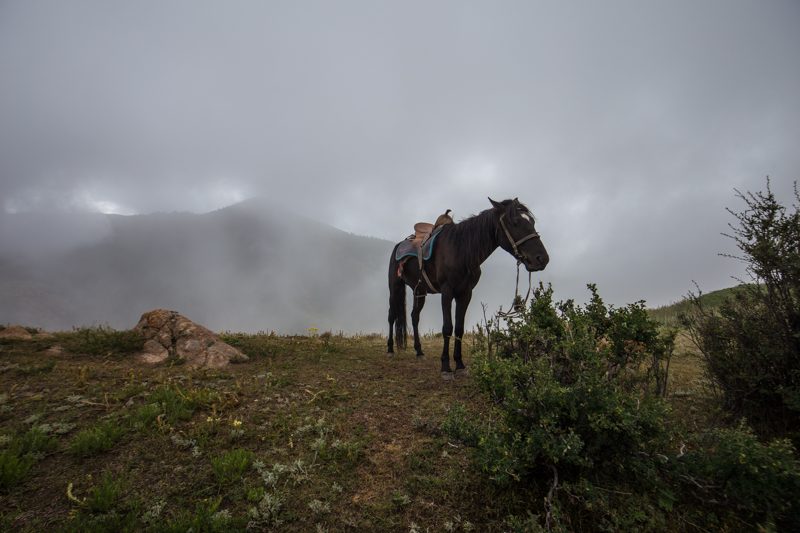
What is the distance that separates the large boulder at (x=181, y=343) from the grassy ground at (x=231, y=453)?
76 centimetres

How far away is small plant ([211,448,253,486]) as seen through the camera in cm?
328

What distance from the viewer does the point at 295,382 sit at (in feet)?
19.7

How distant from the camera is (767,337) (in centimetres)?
389

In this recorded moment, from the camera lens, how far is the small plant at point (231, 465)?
328 centimetres

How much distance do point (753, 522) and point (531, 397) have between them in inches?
68.8

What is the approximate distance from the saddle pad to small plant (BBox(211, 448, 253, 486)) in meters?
5.45

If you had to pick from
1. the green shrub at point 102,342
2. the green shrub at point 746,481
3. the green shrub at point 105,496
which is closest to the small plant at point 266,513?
the green shrub at point 105,496

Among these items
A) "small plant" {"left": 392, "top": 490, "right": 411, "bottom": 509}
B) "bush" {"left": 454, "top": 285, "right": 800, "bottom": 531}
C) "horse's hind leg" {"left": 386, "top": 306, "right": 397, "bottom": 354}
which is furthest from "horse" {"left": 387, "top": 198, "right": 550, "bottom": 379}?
"small plant" {"left": 392, "top": 490, "right": 411, "bottom": 509}

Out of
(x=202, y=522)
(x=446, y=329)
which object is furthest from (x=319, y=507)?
(x=446, y=329)

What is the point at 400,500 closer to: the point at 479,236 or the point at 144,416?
the point at 144,416

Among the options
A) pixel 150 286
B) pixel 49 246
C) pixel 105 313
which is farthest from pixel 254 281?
pixel 49 246

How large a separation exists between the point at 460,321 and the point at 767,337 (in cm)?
440

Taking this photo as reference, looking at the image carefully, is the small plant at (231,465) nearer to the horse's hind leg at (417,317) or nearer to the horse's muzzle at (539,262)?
the horse's muzzle at (539,262)

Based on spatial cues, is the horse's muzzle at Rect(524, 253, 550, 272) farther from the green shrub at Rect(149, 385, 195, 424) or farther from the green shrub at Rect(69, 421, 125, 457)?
the green shrub at Rect(69, 421, 125, 457)
